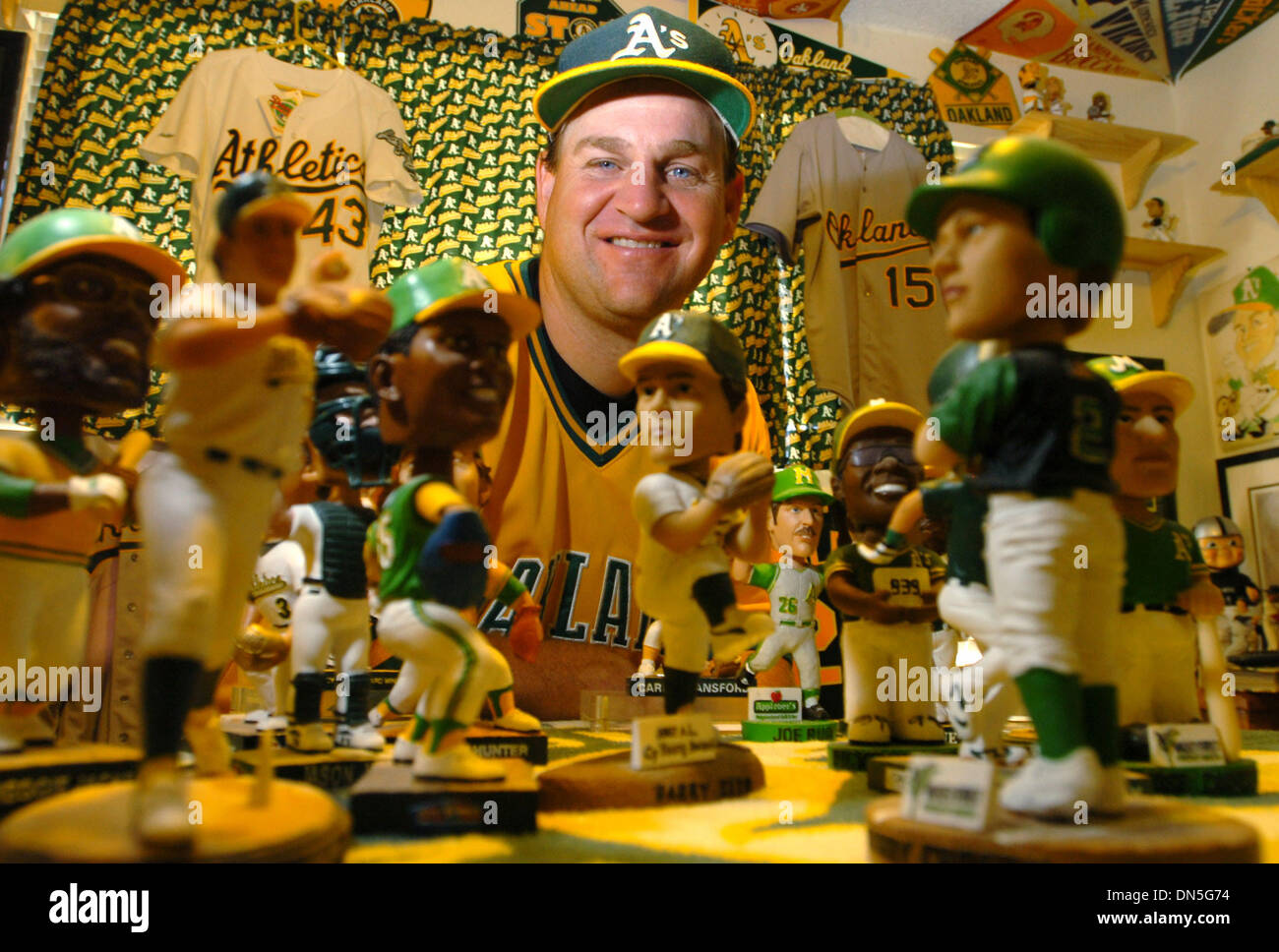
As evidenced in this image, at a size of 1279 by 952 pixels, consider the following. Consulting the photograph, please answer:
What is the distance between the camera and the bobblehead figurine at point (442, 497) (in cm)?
105

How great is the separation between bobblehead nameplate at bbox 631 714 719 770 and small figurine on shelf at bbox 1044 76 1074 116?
12.2ft

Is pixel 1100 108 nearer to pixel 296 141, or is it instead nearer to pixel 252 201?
pixel 296 141

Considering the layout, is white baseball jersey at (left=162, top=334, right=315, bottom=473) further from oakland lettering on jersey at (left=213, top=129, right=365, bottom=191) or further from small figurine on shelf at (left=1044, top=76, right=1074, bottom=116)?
small figurine on shelf at (left=1044, top=76, right=1074, bottom=116)

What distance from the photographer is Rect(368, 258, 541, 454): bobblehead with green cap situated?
109 cm

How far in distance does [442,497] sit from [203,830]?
0.43 meters

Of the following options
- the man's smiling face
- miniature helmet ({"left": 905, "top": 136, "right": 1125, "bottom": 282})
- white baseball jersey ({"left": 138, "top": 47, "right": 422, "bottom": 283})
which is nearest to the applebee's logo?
the man's smiling face

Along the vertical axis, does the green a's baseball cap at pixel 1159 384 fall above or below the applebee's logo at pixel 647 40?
below

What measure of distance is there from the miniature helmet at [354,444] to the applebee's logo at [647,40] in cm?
154

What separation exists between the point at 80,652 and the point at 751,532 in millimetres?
990

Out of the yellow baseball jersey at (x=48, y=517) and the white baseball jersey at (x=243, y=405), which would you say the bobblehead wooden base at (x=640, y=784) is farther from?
the yellow baseball jersey at (x=48, y=517)

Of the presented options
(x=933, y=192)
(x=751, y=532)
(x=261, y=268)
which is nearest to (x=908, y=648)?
(x=751, y=532)

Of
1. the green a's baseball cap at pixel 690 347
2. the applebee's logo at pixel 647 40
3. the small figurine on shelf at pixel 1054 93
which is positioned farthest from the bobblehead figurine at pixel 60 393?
the small figurine on shelf at pixel 1054 93

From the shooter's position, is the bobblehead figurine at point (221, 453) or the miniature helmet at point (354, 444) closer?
the bobblehead figurine at point (221, 453)

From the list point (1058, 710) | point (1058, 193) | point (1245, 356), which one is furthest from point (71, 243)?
point (1245, 356)
